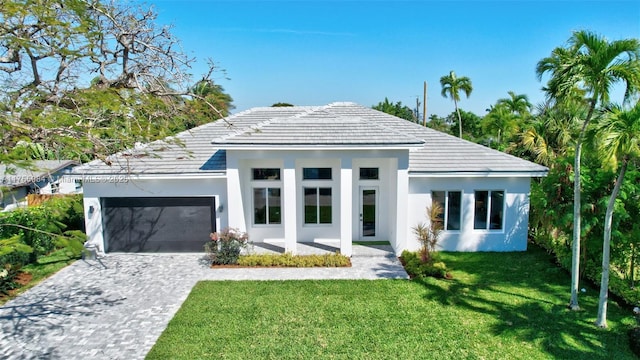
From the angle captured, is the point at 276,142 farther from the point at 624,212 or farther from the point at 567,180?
the point at 624,212

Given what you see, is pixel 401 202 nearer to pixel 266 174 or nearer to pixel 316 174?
pixel 316 174

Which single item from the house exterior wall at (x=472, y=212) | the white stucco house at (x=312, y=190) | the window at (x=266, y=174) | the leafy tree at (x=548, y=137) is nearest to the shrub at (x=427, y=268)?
the white stucco house at (x=312, y=190)

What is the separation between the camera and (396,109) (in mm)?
62938

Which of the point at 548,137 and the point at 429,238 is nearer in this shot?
the point at 429,238

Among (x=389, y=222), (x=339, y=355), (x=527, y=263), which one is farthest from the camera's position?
(x=389, y=222)

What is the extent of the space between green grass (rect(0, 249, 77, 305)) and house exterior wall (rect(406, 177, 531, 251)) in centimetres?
1386

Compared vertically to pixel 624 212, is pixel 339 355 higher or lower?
lower

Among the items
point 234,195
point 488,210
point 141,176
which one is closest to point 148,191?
point 141,176

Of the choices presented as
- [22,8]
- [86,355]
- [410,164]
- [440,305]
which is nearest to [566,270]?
[440,305]

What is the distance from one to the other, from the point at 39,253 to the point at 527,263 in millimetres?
19897

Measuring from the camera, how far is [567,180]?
11.3 m

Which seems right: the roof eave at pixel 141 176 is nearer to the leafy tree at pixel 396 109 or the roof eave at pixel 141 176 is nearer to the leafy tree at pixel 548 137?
the leafy tree at pixel 548 137

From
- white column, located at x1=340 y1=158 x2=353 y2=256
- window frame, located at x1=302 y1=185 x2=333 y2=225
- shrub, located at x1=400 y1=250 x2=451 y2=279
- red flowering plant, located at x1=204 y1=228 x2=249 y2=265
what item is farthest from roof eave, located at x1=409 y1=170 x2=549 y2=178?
red flowering plant, located at x1=204 y1=228 x2=249 y2=265

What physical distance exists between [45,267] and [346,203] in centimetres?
1192
